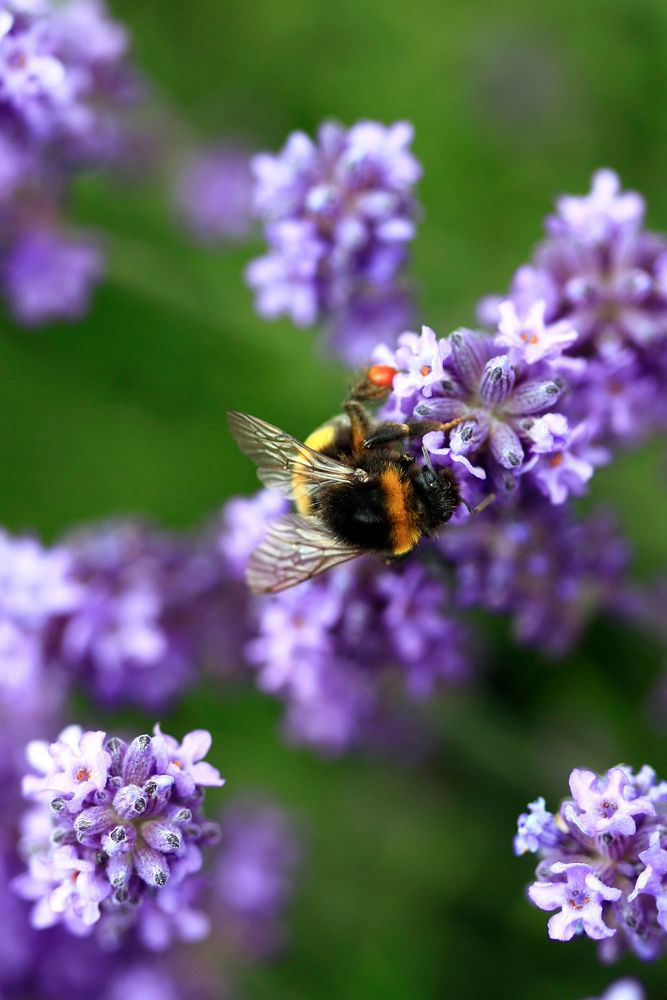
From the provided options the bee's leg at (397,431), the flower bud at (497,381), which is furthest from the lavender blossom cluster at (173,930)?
the flower bud at (497,381)

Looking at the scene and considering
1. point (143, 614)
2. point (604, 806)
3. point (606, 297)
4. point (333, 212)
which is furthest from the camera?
point (143, 614)

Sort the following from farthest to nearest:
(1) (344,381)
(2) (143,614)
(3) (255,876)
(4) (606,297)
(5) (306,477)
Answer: (3) (255,876) < (1) (344,381) < (2) (143,614) < (4) (606,297) < (5) (306,477)

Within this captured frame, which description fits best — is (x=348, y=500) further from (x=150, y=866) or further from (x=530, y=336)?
(x=150, y=866)

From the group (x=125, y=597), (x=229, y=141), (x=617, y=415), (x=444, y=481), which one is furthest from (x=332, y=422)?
(x=229, y=141)

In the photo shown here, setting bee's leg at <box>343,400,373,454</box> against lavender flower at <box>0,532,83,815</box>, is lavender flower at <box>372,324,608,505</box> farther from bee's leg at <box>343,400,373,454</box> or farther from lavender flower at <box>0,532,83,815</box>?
lavender flower at <box>0,532,83,815</box>

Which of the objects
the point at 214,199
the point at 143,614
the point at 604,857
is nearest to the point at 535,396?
the point at 604,857

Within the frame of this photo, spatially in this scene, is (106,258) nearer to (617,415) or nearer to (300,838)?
(617,415)

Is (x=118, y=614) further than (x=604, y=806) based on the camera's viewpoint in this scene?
Yes
